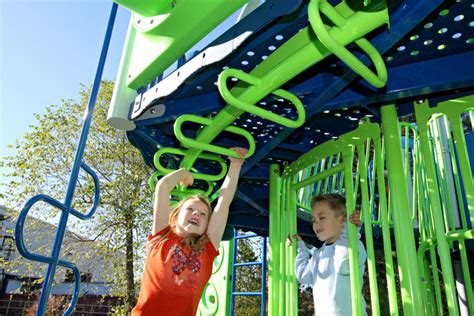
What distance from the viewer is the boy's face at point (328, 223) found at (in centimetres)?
244

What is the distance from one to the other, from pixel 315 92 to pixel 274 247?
4.26 feet

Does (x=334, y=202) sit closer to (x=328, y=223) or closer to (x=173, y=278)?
(x=328, y=223)

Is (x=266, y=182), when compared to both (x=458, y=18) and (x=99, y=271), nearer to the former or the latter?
(x=458, y=18)

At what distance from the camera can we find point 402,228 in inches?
71.3

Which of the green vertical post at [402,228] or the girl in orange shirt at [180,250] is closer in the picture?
the green vertical post at [402,228]

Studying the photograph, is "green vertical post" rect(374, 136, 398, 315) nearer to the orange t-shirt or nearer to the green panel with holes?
the orange t-shirt

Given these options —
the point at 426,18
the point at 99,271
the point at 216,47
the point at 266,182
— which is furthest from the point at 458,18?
the point at 99,271

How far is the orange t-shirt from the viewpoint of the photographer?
6.79 feet

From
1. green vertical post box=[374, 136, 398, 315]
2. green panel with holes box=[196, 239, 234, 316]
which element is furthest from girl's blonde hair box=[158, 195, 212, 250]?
green panel with holes box=[196, 239, 234, 316]

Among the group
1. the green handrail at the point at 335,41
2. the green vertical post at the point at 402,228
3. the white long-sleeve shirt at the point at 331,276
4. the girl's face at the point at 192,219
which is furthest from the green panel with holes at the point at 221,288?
the green handrail at the point at 335,41

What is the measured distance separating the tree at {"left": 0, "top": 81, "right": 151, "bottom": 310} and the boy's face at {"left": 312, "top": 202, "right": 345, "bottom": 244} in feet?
35.1

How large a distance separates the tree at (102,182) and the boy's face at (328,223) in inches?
422

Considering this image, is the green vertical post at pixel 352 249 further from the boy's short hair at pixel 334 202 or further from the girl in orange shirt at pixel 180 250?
the girl in orange shirt at pixel 180 250

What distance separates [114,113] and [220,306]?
13.7 feet
